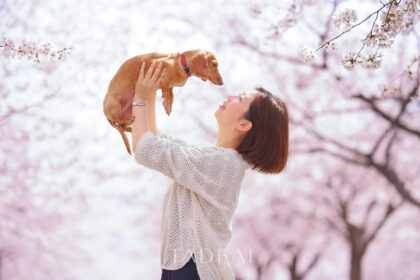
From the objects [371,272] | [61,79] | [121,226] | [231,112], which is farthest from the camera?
[121,226]

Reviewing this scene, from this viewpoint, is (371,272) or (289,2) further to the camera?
(371,272)

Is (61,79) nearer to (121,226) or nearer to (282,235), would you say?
(282,235)

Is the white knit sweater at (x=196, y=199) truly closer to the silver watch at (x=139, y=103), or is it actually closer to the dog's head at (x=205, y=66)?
the silver watch at (x=139, y=103)

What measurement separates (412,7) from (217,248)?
1.55 meters

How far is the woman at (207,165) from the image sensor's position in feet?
6.16

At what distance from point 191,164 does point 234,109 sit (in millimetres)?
404

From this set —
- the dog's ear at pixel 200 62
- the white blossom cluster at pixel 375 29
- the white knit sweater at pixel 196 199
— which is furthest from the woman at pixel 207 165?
the white blossom cluster at pixel 375 29

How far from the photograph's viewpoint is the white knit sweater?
1865 millimetres

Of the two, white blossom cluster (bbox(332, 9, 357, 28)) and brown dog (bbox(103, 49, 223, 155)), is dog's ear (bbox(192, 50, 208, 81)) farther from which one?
white blossom cluster (bbox(332, 9, 357, 28))

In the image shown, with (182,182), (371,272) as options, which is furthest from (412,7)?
(371,272)

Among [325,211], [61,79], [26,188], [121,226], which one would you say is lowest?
[121,226]

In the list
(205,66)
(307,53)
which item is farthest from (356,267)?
(205,66)

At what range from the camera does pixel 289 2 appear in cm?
349

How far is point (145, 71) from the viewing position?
1942 millimetres
